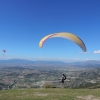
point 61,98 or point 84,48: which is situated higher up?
point 84,48

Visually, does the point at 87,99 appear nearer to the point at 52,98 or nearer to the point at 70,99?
the point at 70,99

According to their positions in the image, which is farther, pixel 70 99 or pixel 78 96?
pixel 78 96

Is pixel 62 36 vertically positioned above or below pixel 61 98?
above

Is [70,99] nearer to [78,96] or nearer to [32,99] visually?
[78,96]

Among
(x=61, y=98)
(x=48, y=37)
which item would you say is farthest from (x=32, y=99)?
(x=48, y=37)

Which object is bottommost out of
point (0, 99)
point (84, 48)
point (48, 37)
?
point (0, 99)

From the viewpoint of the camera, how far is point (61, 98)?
25562 millimetres

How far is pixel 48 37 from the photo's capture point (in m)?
26.6

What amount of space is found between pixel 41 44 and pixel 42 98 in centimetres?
796

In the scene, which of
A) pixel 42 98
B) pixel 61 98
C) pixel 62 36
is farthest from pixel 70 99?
pixel 62 36

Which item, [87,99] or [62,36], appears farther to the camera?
[62,36]

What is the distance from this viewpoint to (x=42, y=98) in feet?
85.7

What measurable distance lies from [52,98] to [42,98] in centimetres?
150

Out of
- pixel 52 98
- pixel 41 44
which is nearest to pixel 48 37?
pixel 41 44
